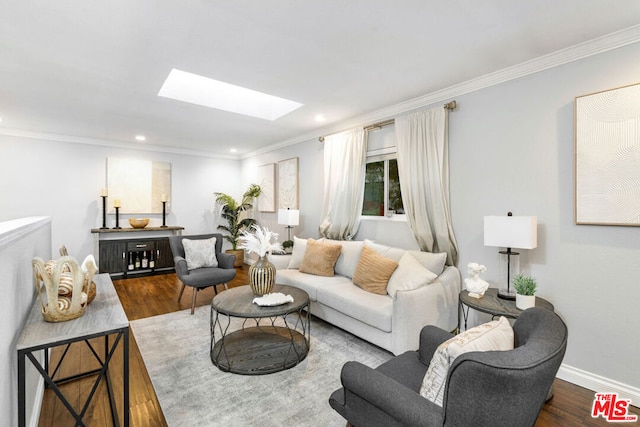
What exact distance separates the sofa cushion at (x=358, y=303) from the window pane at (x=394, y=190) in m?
1.11

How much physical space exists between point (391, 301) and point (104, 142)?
18.9 feet

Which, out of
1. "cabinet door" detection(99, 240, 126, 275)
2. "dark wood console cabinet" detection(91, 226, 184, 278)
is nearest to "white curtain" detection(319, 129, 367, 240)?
"dark wood console cabinet" detection(91, 226, 184, 278)

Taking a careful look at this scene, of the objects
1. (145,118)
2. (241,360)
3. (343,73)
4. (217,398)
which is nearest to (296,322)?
(241,360)

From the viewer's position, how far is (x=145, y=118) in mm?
4203

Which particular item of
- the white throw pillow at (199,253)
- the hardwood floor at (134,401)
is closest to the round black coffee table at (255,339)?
the hardwood floor at (134,401)

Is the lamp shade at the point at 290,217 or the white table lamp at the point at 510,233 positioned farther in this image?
the lamp shade at the point at 290,217

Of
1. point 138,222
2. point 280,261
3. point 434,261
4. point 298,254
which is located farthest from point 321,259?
point 138,222

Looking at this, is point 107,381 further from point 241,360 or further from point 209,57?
point 209,57

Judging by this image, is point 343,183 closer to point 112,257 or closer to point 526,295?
point 526,295

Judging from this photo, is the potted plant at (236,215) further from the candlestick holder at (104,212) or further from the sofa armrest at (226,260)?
the candlestick holder at (104,212)

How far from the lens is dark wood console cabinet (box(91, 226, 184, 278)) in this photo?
5371 mm

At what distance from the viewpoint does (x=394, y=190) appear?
12.5 feet

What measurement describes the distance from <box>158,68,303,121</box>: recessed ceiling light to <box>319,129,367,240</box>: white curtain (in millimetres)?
864

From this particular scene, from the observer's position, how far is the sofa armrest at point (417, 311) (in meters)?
2.49
